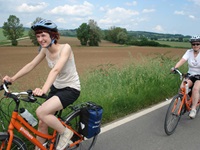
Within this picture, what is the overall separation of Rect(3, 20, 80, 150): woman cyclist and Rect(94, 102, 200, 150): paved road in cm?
120

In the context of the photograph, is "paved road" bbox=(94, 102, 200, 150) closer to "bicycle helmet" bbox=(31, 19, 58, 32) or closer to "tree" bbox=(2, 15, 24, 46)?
"bicycle helmet" bbox=(31, 19, 58, 32)

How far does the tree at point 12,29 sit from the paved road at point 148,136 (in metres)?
63.7

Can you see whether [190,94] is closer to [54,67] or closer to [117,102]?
[117,102]

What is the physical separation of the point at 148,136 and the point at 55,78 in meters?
2.43

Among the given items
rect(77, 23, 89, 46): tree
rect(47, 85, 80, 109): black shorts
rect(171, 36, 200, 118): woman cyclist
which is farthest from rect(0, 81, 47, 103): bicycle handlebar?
rect(77, 23, 89, 46): tree

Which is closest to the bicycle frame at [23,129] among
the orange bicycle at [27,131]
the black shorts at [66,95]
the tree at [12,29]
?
the orange bicycle at [27,131]

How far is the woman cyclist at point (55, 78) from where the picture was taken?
2.95 meters

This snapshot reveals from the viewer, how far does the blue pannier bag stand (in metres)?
3.42

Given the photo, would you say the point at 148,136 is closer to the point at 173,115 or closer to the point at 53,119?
the point at 173,115

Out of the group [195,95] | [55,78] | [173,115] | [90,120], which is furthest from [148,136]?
[55,78]

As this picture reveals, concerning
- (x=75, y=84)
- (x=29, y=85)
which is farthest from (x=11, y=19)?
(x=75, y=84)

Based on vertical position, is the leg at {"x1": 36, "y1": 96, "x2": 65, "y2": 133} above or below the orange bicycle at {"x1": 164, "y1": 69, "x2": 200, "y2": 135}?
above

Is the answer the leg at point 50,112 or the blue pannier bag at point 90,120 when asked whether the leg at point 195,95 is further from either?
the leg at point 50,112

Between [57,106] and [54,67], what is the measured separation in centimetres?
50
